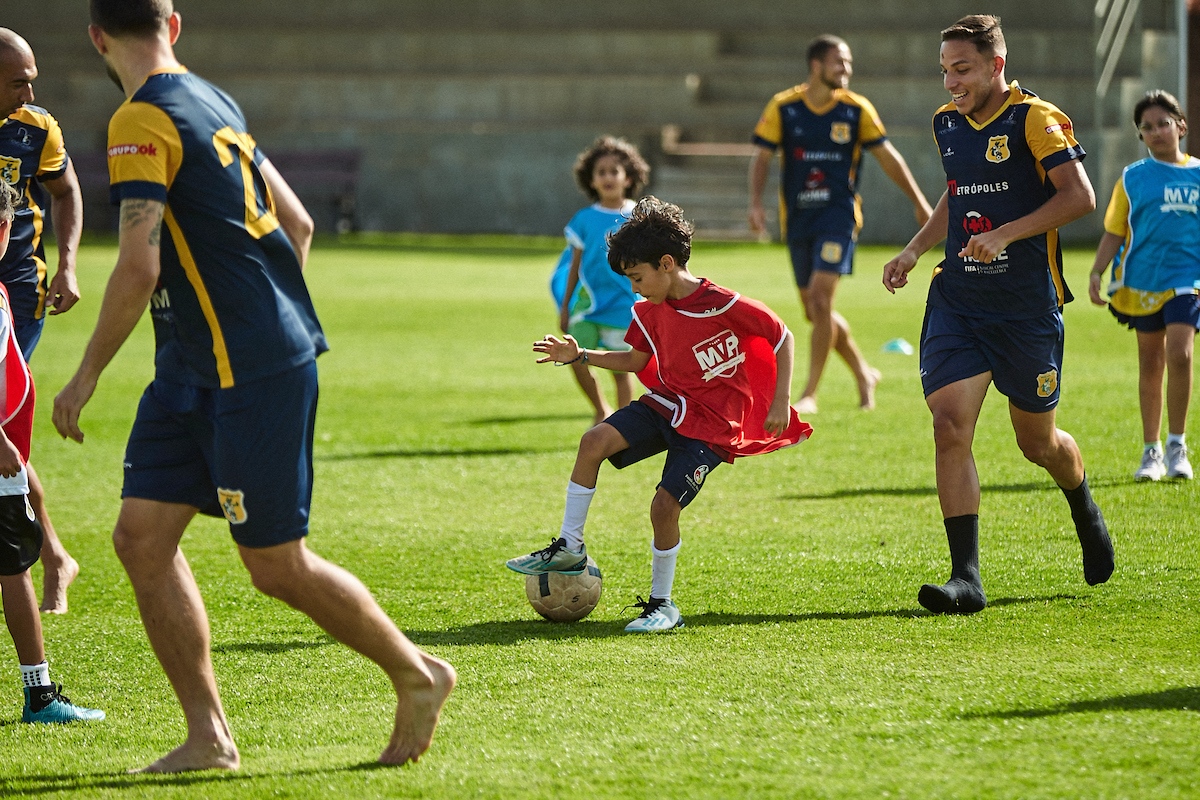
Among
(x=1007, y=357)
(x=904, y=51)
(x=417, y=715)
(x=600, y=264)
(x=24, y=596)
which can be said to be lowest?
(x=417, y=715)

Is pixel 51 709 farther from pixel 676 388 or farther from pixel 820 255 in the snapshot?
pixel 820 255

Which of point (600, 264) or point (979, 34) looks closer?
point (979, 34)

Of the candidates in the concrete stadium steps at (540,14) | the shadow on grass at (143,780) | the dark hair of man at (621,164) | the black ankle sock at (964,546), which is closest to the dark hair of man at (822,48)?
the dark hair of man at (621,164)

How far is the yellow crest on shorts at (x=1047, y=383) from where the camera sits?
5770 mm

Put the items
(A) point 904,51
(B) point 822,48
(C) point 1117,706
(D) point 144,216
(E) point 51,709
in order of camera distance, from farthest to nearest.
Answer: (A) point 904,51, (B) point 822,48, (E) point 51,709, (C) point 1117,706, (D) point 144,216

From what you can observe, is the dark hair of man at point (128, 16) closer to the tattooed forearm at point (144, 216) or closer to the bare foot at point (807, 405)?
the tattooed forearm at point (144, 216)

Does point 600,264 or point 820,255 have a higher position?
point 600,264

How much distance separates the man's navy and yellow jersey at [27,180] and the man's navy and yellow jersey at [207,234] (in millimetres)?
2477

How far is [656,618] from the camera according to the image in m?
5.53

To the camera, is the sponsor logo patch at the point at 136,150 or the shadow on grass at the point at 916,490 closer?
the sponsor logo patch at the point at 136,150

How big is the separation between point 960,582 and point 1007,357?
2.91 feet

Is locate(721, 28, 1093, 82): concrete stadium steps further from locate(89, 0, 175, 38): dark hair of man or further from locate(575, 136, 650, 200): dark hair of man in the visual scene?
locate(89, 0, 175, 38): dark hair of man

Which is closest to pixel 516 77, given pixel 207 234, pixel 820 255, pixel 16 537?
pixel 820 255

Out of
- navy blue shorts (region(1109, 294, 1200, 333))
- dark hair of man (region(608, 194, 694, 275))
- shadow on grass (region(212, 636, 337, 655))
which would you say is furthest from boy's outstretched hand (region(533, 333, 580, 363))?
navy blue shorts (region(1109, 294, 1200, 333))
